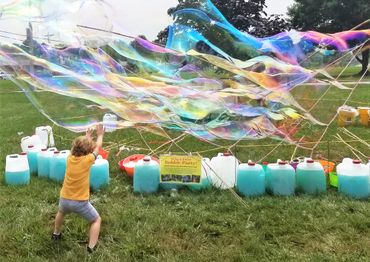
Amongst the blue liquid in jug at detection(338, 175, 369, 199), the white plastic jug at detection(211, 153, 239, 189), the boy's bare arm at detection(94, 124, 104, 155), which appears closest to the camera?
the boy's bare arm at detection(94, 124, 104, 155)

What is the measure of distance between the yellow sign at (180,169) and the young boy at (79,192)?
1347 millimetres

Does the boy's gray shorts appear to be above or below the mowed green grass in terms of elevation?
above

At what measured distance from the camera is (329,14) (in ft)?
110

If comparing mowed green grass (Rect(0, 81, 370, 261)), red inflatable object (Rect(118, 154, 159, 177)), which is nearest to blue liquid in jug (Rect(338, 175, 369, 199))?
mowed green grass (Rect(0, 81, 370, 261))

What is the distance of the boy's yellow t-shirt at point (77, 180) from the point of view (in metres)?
4.23

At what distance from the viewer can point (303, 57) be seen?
645cm

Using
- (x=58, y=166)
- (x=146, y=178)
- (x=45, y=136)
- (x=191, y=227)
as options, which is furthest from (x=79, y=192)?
(x=45, y=136)

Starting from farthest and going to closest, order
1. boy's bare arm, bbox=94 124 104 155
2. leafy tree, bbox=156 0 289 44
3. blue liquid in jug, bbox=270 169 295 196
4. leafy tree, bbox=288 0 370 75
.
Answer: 1. leafy tree, bbox=288 0 370 75
2. leafy tree, bbox=156 0 289 44
3. blue liquid in jug, bbox=270 169 295 196
4. boy's bare arm, bbox=94 124 104 155

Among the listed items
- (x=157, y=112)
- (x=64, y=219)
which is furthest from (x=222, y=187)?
(x=64, y=219)

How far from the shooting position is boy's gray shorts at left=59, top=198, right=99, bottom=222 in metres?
4.21

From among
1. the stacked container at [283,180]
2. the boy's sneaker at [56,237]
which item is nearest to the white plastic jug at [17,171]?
the boy's sneaker at [56,237]

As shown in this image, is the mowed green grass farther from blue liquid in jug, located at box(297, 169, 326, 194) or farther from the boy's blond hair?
the boy's blond hair

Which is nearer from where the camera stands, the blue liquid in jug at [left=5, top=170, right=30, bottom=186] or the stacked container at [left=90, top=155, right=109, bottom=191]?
the stacked container at [left=90, top=155, right=109, bottom=191]

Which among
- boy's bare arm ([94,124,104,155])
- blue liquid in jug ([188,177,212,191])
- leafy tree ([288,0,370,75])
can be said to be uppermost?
leafy tree ([288,0,370,75])
